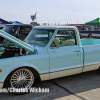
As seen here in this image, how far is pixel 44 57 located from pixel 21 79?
0.77 metres

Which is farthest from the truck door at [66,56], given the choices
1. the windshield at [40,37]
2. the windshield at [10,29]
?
the windshield at [10,29]

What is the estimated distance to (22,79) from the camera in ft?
12.1

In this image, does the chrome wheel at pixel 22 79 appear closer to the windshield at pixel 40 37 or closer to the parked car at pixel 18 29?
the windshield at pixel 40 37

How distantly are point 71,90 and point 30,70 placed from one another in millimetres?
1196

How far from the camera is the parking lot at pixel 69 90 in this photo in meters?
3.55

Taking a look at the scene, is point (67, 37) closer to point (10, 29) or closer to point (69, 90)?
point (69, 90)

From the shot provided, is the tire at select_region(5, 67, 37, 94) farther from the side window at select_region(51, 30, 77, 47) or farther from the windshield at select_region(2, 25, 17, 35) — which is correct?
the windshield at select_region(2, 25, 17, 35)

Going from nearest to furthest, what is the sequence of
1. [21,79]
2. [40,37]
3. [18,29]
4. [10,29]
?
[21,79], [40,37], [18,29], [10,29]

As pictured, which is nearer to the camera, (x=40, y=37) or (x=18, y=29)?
(x=40, y=37)

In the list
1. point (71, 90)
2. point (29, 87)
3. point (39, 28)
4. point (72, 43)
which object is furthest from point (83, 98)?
point (39, 28)

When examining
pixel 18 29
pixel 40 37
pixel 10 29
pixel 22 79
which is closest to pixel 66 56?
pixel 40 37

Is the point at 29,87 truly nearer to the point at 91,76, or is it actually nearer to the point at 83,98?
the point at 83,98

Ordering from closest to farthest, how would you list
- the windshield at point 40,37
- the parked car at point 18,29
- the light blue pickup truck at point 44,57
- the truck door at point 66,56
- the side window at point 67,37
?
the light blue pickup truck at point 44,57, the truck door at point 66,56, the windshield at point 40,37, the side window at point 67,37, the parked car at point 18,29

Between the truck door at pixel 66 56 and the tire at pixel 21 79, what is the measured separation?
549 millimetres
